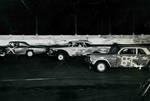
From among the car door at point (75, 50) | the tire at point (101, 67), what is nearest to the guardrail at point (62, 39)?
the car door at point (75, 50)

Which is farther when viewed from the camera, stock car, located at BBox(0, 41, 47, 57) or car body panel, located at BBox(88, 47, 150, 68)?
stock car, located at BBox(0, 41, 47, 57)

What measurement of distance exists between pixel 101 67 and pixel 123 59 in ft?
3.89

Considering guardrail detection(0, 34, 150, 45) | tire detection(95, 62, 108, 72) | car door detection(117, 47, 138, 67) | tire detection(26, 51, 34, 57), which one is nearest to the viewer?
car door detection(117, 47, 138, 67)

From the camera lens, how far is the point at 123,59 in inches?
805

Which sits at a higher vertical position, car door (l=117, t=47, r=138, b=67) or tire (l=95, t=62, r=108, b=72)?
car door (l=117, t=47, r=138, b=67)

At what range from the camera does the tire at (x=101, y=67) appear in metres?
20.6

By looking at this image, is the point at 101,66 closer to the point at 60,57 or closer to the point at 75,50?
the point at 60,57
